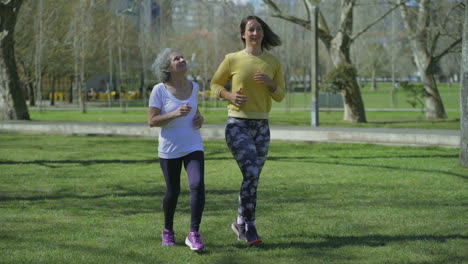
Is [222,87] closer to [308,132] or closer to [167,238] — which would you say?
[167,238]

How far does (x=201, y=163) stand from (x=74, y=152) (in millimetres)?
10337

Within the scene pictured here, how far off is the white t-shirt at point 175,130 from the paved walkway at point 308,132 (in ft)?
36.5

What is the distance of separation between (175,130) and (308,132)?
40.4 ft

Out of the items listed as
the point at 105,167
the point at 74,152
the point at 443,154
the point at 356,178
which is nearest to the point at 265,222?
the point at 356,178

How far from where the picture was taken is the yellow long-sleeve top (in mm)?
6172

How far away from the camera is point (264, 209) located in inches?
318

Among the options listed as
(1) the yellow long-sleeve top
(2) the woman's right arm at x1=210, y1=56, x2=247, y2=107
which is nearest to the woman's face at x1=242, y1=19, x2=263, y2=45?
(1) the yellow long-sleeve top

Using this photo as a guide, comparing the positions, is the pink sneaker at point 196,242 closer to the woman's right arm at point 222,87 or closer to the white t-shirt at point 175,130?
the white t-shirt at point 175,130

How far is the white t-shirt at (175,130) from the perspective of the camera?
5832mm

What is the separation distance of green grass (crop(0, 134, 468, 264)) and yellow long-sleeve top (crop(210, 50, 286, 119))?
117 cm

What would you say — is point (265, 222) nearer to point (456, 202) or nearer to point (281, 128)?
point (456, 202)

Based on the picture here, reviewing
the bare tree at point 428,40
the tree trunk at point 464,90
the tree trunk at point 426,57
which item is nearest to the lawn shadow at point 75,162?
the tree trunk at point 464,90

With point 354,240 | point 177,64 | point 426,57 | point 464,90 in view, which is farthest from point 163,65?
point 426,57

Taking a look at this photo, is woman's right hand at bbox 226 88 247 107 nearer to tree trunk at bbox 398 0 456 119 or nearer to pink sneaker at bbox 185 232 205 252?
pink sneaker at bbox 185 232 205 252
